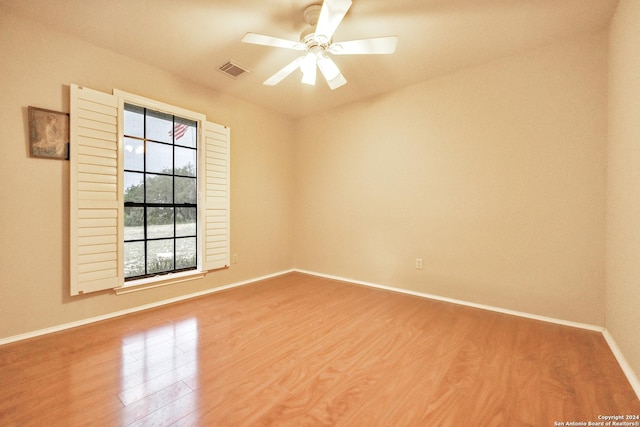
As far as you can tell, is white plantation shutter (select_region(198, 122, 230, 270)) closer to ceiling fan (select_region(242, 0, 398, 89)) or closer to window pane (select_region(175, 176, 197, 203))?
window pane (select_region(175, 176, 197, 203))

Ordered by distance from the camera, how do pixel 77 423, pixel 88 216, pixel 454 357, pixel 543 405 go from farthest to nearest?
pixel 88 216 → pixel 454 357 → pixel 543 405 → pixel 77 423

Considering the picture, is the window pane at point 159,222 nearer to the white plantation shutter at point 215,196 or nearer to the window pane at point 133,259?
the window pane at point 133,259

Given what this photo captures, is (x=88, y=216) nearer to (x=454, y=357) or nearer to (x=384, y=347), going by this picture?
(x=384, y=347)

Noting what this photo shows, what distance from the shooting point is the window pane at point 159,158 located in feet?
9.85

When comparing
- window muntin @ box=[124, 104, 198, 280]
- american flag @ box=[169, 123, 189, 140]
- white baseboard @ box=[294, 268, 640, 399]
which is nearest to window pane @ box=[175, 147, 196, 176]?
window muntin @ box=[124, 104, 198, 280]

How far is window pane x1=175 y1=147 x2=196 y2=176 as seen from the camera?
3.25 meters

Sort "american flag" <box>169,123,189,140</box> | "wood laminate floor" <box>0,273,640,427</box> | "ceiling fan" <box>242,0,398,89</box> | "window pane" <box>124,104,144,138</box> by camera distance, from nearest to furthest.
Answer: "wood laminate floor" <box>0,273,640,427</box> < "ceiling fan" <box>242,0,398,89</box> < "window pane" <box>124,104,144,138</box> < "american flag" <box>169,123,189,140</box>

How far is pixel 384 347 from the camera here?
2068mm

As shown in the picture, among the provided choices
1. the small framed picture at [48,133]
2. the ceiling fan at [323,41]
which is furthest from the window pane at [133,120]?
the ceiling fan at [323,41]

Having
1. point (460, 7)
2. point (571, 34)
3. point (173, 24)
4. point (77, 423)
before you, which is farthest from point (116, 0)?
point (571, 34)

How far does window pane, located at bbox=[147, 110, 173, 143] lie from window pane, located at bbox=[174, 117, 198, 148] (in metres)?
0.08

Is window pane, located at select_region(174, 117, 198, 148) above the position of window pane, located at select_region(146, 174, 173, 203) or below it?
above

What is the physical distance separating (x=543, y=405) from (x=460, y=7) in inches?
106

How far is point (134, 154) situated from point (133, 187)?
1.18ft
